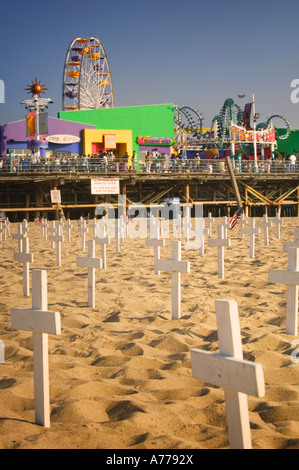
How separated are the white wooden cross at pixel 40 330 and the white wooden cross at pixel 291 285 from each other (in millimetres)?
3042

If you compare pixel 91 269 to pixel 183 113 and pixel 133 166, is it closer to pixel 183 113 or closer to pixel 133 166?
pixel 133 166

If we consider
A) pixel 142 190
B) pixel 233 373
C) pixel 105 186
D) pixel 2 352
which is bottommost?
pixel 2 352

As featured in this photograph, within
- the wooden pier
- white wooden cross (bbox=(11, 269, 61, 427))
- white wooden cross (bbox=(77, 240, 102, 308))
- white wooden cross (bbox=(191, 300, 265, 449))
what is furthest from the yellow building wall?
white wooden cross (bbox=(191, 300, 265, 449))

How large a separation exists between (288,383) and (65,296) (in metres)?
4.82

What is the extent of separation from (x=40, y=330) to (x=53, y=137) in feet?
110

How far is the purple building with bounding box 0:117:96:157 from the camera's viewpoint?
34.8 metres

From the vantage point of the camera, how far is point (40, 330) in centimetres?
388

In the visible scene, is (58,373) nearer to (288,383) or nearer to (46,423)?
(46,423)

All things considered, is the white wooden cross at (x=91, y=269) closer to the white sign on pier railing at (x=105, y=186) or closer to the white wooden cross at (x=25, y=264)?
the white wooden cross at (x=25, y=264)

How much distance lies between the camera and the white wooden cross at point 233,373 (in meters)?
2.70

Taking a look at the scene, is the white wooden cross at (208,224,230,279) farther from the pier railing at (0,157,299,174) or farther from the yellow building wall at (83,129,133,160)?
the yellow building wall at (83,129,133,160)

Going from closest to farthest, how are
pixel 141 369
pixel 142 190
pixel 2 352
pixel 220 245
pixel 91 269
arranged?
pixel 141 369, pixel 2 352, pixel 91 269, pixel 220 245, pixel 142 190

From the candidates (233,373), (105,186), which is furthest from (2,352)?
(105,186)
